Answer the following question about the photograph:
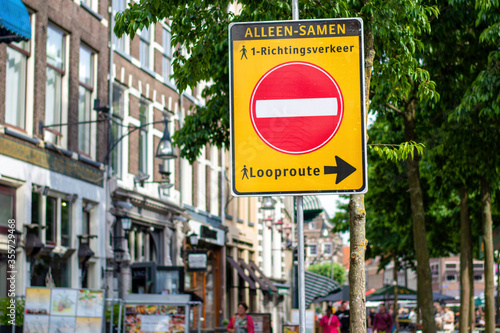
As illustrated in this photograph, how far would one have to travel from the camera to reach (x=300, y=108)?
5.07 metres

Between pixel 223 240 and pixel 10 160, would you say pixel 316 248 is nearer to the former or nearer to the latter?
pixel 223 240

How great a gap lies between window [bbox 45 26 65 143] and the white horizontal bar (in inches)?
592

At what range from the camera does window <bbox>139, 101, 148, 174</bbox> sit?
26.0 meters

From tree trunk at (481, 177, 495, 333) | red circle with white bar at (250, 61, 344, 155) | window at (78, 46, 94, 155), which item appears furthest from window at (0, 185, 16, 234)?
red circle with white bar at (250, 61, 344, 155)

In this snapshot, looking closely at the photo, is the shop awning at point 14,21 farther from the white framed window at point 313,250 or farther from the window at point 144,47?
the white framed window at point 313,250

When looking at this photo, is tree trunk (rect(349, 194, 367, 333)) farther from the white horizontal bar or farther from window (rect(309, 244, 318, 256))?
window (rect(309, 244, 318, 256))

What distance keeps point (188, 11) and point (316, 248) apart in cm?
12256

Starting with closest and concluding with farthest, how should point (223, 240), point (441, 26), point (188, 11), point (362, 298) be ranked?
point (362, 298) → point (188, 11) → point (441, 26) → point (223, 240)

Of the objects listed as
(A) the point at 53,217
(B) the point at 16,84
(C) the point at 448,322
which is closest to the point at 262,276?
(C) the point at 448,322

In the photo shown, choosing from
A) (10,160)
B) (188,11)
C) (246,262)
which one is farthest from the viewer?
(246,262)

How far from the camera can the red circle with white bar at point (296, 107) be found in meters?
5.03

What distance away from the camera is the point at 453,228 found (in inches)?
1126

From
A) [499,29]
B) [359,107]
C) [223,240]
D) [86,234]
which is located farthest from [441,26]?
[223,240]

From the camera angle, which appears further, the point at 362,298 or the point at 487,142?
the point at 487,142
